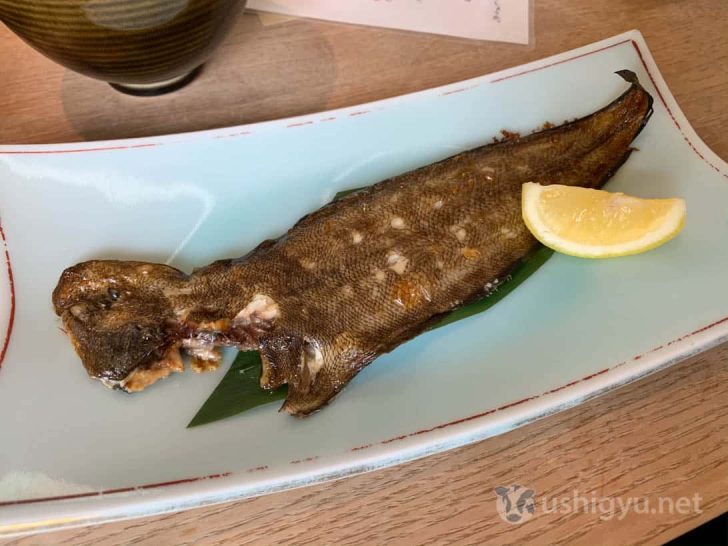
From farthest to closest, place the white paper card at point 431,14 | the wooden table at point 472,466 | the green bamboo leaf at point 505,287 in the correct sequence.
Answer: the white paper card at point 431,14 < the green bamboo leaf at point 505,287 < the wooden table at point 472,466

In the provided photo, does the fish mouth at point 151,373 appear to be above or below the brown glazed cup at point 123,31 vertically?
below

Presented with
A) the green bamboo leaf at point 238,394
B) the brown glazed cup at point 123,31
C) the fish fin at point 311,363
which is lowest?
the green bamboo leaf at point 238,394

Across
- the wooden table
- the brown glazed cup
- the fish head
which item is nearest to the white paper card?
the wooden table

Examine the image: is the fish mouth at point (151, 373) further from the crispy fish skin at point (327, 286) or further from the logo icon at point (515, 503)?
the logo icon at point (515, 503)

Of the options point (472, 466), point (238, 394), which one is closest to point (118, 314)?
point (238, 394)

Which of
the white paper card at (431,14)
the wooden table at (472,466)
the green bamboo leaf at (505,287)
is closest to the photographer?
the wooden table at (472,466)

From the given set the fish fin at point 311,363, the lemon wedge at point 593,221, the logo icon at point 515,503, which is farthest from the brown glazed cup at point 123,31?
the logo icon at point 515,503

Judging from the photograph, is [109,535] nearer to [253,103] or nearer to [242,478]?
[242,478]
